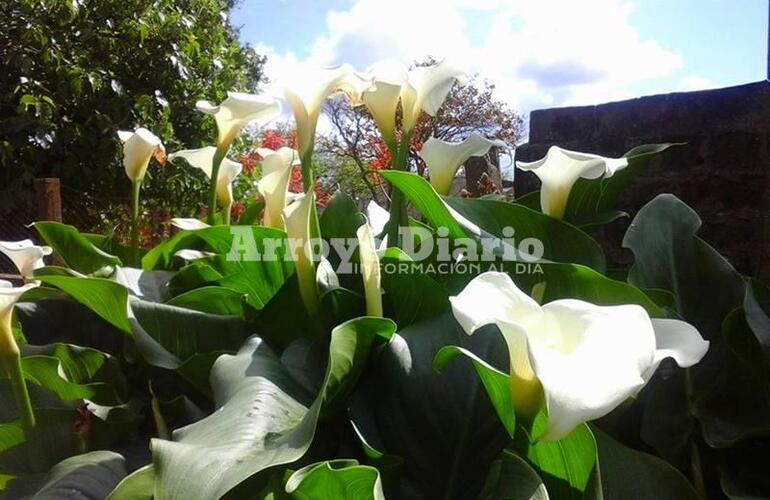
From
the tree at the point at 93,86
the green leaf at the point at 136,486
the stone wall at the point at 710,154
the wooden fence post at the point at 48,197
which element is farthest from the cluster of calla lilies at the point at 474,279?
the tree at the point at 93,86

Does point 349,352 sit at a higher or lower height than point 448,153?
lower

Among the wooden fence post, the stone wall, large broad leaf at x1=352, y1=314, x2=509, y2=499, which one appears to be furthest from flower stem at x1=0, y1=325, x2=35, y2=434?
the wooden fence post

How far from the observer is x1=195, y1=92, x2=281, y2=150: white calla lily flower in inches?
22.9

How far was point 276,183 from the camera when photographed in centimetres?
52

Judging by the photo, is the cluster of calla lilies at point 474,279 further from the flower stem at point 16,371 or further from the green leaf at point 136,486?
the green leaf at point 136,486

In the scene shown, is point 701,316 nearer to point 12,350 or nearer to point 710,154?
point 12,350

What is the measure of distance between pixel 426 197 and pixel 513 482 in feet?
0.73

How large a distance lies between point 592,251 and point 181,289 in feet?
1.12

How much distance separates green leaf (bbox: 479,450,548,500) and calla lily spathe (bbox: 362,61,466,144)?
31 centimetres

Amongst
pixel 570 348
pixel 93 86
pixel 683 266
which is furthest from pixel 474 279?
pixel 93 86

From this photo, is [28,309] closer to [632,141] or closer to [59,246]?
[59,246]

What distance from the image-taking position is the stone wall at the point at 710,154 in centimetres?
150

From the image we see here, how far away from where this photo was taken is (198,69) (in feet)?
10.9

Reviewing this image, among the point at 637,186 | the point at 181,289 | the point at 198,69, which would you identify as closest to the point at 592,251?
the point at 181,289
